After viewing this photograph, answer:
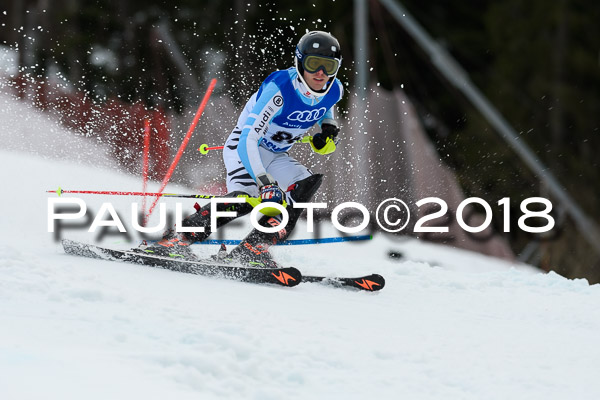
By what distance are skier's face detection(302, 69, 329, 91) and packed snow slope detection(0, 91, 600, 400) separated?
124 cm

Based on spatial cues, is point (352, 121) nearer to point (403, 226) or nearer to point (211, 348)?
point (403, 226)

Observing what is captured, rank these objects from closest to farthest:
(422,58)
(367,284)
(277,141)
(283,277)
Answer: (283,277) < (367,284) < (277,141) < (422,58)

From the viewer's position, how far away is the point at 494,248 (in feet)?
32.2

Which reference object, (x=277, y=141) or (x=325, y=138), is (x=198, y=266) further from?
(x=325, y=138)

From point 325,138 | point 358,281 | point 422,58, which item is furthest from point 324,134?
point 422,58

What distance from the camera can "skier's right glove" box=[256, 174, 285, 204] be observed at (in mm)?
4531

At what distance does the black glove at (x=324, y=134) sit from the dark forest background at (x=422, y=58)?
12.5 metres

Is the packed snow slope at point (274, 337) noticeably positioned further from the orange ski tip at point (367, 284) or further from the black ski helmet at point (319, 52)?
the black ski helmet at point (319, 52)

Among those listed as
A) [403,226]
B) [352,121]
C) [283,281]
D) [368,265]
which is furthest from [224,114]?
[283,281]

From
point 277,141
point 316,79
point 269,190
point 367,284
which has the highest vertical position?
point 316,79

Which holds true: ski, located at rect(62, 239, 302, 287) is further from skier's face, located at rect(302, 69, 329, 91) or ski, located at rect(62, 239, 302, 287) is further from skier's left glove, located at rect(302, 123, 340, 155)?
skier's face, located at rect(302, 69, 329, 91)

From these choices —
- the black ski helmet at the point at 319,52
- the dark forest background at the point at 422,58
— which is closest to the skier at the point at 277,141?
the black ski helmet at the point at 319,52

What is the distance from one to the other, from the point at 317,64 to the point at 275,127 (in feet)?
1.74

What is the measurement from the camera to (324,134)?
5.09 meters
